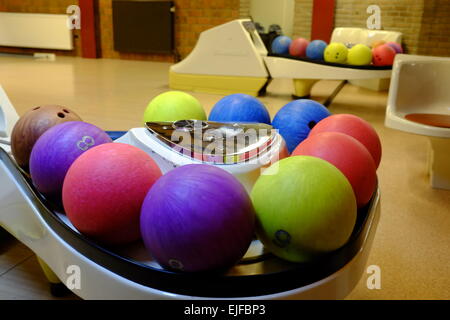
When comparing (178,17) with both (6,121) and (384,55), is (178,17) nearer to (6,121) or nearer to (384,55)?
(384,55)

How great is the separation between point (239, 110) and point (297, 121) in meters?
0.22

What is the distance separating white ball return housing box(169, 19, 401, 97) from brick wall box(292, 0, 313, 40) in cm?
175

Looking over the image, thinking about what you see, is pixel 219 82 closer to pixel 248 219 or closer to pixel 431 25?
pixel 431 25

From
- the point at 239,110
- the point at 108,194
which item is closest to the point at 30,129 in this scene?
the point at 108,194

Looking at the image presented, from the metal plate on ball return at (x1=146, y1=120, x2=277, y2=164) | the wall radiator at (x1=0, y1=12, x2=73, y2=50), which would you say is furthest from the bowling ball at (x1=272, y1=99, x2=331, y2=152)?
the wall radiator at (x1=0, y1=12, x2=73, y2=50)

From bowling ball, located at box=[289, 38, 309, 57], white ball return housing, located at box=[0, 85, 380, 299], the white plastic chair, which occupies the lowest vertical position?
white ball return housing, located at box=[0, 85, 380, 299]

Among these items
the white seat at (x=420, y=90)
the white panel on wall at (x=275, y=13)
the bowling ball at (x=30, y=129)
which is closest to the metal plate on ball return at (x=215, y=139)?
the bowling ball at (x=30, y=129)

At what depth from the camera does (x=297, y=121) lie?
63.6 inches

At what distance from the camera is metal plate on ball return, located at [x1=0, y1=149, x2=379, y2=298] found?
900mm

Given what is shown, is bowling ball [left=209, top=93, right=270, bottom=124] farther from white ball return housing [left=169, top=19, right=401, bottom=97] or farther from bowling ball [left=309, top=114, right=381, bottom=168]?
white ball return housing [left=169, top=19, right=401, bottom=97]

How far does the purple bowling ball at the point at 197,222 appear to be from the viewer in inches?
35.1

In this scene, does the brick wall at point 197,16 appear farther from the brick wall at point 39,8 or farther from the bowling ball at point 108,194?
the bowling ball at point 108,194

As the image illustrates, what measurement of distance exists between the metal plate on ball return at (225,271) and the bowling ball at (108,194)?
1.4 inches
